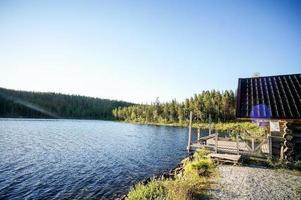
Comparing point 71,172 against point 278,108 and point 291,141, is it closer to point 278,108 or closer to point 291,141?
point 278,108

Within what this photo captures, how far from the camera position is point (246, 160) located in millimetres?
19734

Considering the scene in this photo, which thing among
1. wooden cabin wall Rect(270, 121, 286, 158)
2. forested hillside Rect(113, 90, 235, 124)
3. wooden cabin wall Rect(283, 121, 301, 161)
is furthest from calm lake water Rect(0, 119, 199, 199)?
forested hillside Rect(113, 90, 235, 124)

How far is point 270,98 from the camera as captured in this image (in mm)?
16844

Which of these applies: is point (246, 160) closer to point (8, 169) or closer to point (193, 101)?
point (8, 169)

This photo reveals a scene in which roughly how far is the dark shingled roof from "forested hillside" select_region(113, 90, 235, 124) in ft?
266

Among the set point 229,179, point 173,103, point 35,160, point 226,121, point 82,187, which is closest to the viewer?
point 229,179

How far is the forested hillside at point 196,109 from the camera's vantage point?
9952 cm

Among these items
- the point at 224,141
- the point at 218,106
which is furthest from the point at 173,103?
the point at 224,141

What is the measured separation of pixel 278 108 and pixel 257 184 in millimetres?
5562

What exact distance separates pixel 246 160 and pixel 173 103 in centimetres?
10390

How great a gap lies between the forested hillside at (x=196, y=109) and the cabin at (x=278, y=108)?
81.3 meters

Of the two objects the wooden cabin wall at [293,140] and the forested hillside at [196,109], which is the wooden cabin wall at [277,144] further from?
the forested hillside at [196,109]

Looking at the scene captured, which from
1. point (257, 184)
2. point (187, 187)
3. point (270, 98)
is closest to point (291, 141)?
point (270, 98)

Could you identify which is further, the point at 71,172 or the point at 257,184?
the point at 71,172
